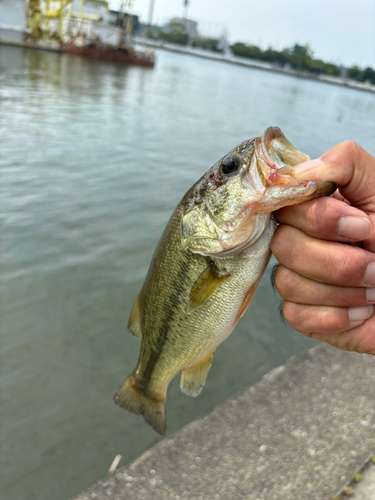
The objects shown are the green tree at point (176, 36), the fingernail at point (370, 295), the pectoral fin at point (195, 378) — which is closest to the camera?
the fingernail at point (370, 295)

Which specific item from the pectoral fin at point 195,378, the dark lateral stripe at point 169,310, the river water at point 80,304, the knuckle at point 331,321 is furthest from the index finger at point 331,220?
the river water at point 80,304

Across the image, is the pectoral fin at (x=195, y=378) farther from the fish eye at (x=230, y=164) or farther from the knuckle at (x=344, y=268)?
the fish eye at (x=230, y=164)

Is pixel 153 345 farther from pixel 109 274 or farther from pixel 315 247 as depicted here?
pixel 109 274

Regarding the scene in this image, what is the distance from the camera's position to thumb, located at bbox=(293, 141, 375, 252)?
54.7 inches

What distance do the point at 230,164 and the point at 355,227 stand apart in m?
0.58

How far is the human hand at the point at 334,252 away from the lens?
140 centimetres

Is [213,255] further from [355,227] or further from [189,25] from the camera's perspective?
[189,25]

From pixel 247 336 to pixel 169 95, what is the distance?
25.7m

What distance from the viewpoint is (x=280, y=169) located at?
1.42 meters

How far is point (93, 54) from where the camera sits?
43.8 metres

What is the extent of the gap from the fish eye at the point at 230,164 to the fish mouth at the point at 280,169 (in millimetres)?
112

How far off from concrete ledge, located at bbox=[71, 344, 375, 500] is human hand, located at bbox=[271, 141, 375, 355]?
4.30ft

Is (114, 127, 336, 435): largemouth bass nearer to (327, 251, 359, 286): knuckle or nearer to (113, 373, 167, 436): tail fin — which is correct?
(113, 373, 167, 436): tail fin

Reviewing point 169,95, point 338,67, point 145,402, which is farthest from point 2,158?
point 338,67
